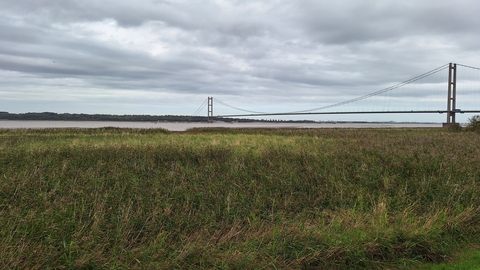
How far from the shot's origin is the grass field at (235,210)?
459 cm

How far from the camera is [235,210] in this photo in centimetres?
688

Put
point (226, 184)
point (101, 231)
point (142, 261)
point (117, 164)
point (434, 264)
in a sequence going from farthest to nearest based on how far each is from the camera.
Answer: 1. point (117, 164)
2. point (226, 184)
3. point (101, 231)
4. point (434, 264)
5. point (142, 261)

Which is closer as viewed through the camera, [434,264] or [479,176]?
[434,264]

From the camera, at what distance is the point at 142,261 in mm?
4414

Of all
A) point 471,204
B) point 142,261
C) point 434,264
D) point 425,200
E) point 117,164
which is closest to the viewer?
point 142,261

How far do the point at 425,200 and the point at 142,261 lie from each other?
6525 mm

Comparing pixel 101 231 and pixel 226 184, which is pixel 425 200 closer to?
pixel 226 184

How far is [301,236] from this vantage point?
195 inches

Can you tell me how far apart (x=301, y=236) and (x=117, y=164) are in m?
7.15

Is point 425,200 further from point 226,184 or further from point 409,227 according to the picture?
point 226,184

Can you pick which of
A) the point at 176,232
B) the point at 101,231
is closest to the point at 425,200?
the point at 176,232

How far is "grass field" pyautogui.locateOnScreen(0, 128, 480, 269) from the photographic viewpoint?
181 inches

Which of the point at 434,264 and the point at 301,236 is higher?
the point at 301,236

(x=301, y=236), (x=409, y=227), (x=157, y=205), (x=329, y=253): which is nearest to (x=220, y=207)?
(x=157, y=205)
